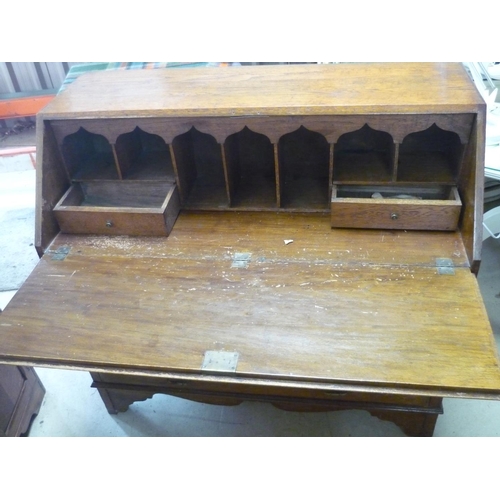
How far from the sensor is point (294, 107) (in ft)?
4.03

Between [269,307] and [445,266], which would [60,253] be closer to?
[269,307]

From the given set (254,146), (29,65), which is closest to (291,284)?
(254,146)

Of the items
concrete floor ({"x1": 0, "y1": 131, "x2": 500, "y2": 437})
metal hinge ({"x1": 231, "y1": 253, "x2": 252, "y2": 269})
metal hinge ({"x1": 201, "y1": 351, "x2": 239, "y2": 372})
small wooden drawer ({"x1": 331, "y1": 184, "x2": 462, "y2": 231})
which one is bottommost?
concrete floor ({"x1": 0, "y1": 131, "x2": 500, "y2": 437})

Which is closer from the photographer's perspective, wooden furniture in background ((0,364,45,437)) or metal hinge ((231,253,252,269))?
metal hinge ((231,253,252,269))

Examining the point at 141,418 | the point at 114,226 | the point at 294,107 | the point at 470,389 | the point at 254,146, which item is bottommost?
the point at 141,418

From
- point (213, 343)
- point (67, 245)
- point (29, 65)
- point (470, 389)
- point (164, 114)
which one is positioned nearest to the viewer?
point (470, 389)

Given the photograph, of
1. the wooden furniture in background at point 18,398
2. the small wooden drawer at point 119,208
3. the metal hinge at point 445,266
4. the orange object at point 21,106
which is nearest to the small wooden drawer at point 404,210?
the metal hinge at point 445,266

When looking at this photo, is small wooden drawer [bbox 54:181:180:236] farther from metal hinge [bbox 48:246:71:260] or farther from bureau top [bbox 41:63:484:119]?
bureau top [bbox 41:63:484:119]

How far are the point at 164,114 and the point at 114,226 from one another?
376 millimetres

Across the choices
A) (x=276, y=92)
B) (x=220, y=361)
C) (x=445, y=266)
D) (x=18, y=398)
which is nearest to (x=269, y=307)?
(x=220, y=361)

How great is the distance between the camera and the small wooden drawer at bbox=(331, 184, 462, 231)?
125cm

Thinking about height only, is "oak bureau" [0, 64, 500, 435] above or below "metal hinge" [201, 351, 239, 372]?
above

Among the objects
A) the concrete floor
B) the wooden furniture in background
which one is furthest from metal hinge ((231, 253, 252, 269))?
the wooden furniture in background

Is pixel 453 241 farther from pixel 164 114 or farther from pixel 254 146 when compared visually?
pixel 164 114
